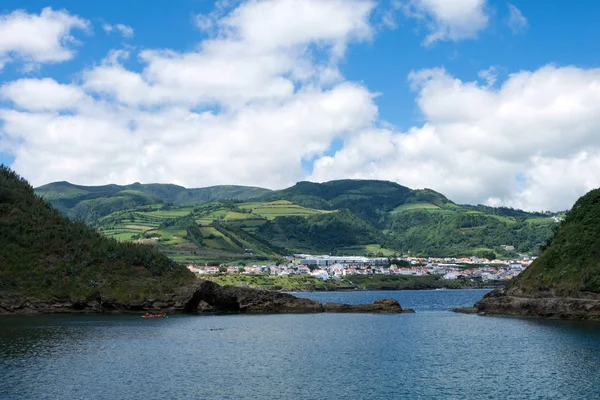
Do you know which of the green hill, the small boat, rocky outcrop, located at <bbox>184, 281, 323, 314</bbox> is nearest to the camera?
the green hill

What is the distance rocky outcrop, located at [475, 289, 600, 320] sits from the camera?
8394cm

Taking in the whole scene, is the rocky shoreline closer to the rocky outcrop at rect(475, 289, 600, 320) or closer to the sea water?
the sea water

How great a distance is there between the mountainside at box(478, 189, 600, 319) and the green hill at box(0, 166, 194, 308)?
194 feet

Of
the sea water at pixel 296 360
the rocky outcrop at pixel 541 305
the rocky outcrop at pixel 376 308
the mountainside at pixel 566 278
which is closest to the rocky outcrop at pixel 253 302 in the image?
the rocky outcrop at pixel 376 308

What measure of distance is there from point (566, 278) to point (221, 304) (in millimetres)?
62748

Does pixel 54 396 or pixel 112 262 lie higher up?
pixel 112 262

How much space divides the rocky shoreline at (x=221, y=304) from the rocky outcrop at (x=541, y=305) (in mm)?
17555

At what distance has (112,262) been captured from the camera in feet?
347

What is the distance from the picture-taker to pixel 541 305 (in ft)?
298

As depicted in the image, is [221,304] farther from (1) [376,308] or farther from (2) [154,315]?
(1) [376,308]

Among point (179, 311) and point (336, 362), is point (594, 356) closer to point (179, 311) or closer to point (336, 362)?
point (336, 362)

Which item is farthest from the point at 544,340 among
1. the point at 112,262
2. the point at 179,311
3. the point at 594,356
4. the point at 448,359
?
the point at 112,262

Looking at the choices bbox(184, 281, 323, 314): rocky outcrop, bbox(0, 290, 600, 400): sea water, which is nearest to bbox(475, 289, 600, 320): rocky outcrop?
bbox(0, 290, 600, 400): sea water

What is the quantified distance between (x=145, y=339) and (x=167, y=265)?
41777mm
